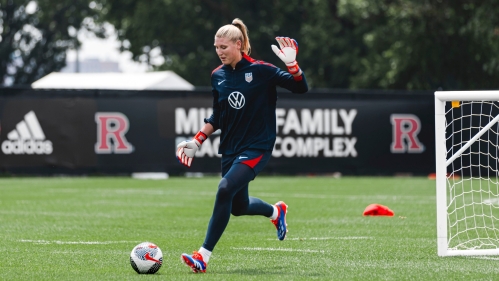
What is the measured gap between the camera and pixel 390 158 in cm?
2498

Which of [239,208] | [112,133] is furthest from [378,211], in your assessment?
→ [112,133]

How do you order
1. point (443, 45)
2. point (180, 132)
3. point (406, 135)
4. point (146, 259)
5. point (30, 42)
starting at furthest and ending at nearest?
point (30, 42)
point (443, 45)
point (406, 135)
point (180, 132)
point (146, 259)

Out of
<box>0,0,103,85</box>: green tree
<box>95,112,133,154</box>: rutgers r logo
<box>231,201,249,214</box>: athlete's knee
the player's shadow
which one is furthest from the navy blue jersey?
<box>0,0,103,85</box>: green tree

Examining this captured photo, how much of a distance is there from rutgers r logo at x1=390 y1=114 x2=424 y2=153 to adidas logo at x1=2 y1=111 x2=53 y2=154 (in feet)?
29.9

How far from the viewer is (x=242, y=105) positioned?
7684 millimetres

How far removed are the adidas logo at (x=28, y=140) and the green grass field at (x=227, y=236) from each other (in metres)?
3.52

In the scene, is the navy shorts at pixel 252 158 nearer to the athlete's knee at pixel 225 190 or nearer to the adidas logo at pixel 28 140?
the athlete's knee at pixel 225 190

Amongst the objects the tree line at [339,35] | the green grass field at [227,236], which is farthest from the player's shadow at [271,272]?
the tree line at [339,35]

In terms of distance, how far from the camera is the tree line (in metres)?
34.3

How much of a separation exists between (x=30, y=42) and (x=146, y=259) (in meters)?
58.9

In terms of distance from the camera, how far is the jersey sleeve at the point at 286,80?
7621 millimetres

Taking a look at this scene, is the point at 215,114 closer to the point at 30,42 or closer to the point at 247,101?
the point at 247,101

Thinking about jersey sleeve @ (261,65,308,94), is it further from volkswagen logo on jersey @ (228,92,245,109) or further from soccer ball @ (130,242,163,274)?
soccer ball @ (130,242,163,274)

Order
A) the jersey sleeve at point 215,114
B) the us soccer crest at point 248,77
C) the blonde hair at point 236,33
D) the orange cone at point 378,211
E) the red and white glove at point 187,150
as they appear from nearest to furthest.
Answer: the blonde hair at point 236,33
the us soccer crest at point 248,77
the jersey sleeve at point 215,114
the red and white glove at point 187,150
the orange cone at point 378,211
